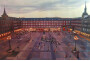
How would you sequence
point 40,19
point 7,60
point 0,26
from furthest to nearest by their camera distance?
1. point 40,19
2. point 0,26
3. point 7,60

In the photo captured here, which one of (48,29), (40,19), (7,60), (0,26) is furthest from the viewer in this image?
(40,19)

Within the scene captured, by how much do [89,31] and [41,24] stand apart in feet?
114

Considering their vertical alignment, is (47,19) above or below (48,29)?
above

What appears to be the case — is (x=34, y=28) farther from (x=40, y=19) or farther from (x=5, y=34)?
(x=5, y=34)

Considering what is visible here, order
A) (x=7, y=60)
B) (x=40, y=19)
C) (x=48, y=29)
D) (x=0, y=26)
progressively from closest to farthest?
(x=7, y=60), (x=0, y=26), (x=48, y=29), (x=40, y=19)

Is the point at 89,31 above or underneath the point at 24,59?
above

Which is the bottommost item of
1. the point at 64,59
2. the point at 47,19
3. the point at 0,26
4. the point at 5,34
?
the point at 64,59

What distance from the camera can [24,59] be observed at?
41.3 ft

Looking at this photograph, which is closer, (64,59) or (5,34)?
(64,59)

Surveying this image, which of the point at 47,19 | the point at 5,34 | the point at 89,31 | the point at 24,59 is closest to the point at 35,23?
the point at 47,19

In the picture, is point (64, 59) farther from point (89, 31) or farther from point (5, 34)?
point (5, 34)

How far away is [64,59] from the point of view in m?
12.4

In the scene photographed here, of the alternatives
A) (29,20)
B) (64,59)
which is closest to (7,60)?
(64,59)

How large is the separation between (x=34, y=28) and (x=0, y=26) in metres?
30.9
